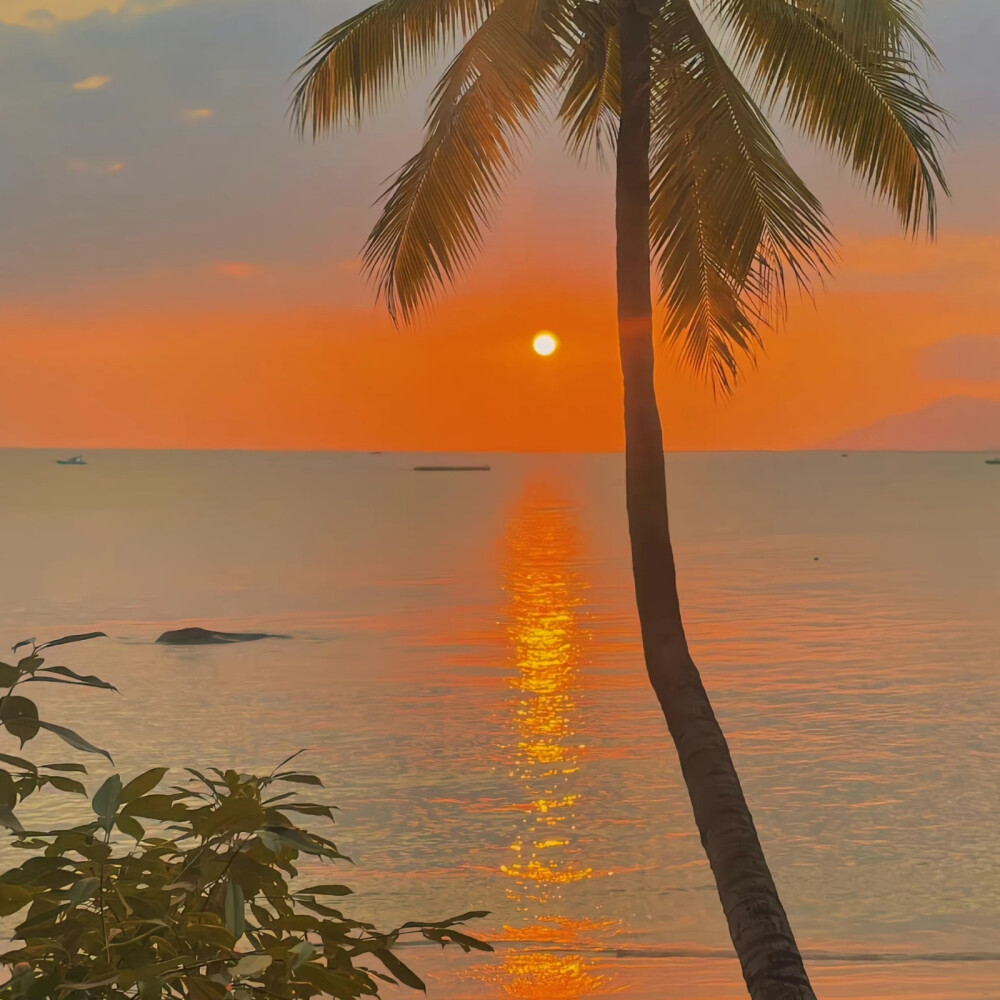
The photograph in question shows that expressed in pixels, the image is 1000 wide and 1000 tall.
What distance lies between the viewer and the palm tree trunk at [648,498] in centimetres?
769

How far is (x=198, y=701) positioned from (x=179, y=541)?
51.2 metres

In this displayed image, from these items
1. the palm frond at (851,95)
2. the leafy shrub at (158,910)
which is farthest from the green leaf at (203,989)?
the palm frond at (851,95)

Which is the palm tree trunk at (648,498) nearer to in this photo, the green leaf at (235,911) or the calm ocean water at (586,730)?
the calm ocean water at (586,730)

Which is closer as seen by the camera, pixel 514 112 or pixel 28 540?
pixel 514 112

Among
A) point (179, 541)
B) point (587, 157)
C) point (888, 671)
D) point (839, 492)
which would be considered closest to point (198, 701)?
point (888, 671)

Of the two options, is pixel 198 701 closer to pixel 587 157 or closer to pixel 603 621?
pixel 603 621

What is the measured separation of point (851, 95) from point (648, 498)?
9.74ft

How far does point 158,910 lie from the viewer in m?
2.02

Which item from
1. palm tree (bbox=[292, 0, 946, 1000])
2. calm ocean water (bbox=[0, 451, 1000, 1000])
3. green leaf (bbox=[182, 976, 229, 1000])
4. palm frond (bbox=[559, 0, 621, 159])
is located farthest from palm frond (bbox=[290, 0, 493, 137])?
green leaf (bbox=[182, 976, 229, 1000])

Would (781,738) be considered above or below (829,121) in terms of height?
below

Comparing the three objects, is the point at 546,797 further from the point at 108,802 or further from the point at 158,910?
the point at 108,802

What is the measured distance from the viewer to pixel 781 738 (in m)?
23.7

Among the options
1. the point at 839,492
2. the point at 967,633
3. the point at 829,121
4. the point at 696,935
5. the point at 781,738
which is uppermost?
the point at 839,492

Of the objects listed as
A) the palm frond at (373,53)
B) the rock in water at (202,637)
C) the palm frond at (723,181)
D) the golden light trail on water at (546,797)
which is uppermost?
the palm frond at (373,53)
